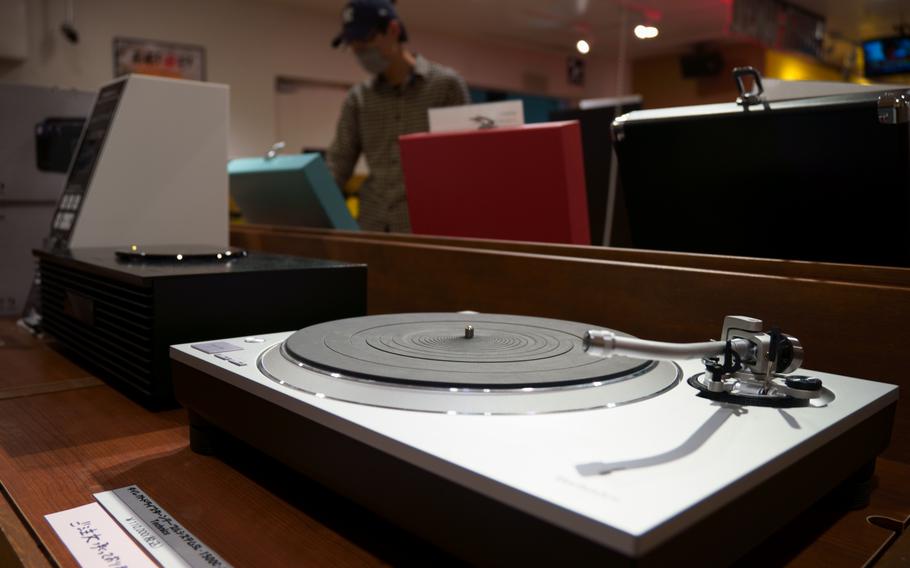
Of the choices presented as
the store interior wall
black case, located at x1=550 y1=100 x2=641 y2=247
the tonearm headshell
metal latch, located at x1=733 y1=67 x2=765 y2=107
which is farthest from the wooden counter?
the store interior wall

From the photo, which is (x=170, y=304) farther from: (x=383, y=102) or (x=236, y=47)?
(x=236, y=47)

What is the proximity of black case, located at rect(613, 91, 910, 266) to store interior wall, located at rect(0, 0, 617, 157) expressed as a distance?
19.0 feet

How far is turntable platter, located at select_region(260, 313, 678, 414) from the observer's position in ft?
1.67

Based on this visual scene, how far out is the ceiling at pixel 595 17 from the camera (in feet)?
19.0

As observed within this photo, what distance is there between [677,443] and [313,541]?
28cm

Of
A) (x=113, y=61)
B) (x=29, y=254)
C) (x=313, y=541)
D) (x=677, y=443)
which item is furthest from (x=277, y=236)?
(x=113, y=61)

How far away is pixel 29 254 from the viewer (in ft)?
5.41

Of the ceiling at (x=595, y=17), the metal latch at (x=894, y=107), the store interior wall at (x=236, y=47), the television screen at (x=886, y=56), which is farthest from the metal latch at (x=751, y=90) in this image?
the television screen at (x=886, y=56)

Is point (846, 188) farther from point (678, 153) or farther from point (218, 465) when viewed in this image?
point (218, 465)

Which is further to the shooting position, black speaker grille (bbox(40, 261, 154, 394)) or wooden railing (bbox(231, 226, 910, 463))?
black speaker grille (bbox(40, 261, 154, 394))

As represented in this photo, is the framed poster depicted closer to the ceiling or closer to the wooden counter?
the ceiling

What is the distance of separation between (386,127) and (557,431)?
2477 millimetres

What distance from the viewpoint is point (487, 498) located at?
391 millimetres

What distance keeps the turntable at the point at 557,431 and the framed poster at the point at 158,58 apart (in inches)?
239
